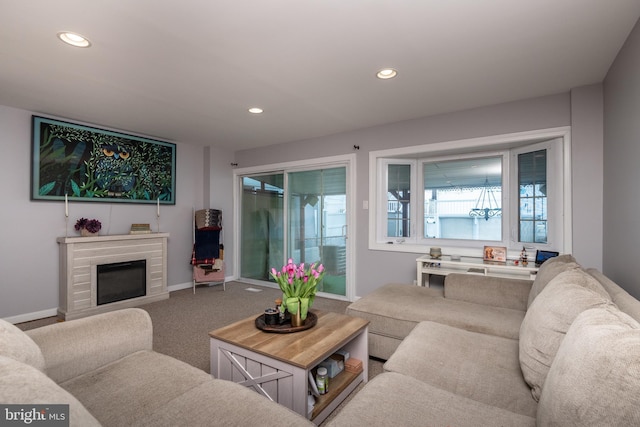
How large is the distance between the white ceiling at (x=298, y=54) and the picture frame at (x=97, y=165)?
1.04 ft

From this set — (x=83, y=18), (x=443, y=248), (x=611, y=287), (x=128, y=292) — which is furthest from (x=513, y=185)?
(x=128, y=292)

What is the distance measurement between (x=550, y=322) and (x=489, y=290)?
1.33m

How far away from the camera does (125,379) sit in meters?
1.39

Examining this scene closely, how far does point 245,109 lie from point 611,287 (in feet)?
11.0

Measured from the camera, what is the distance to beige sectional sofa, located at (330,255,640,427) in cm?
82

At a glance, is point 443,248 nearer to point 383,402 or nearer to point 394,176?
point 394,176

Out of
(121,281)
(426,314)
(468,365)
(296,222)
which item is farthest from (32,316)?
(468,365)

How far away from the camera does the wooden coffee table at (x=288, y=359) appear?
1606mm

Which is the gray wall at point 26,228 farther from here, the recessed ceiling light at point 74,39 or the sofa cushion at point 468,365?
the sofa cushion at point 468,365

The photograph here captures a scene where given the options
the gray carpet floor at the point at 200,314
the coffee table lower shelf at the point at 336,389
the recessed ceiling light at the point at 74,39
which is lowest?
the gray carpet floor at the point at 200,314

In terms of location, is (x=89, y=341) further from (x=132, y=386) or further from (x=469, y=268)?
(x=469, y=268)

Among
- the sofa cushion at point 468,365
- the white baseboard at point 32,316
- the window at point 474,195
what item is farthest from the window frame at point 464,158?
the white baseboard at point 32,316

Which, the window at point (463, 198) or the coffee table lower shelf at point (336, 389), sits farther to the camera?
the window at point (463, 198)

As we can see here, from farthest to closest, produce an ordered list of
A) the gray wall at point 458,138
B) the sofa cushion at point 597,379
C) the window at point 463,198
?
the window at point 463,198, the gray wall at point 458,138, the sofa cushion at point 597,379
